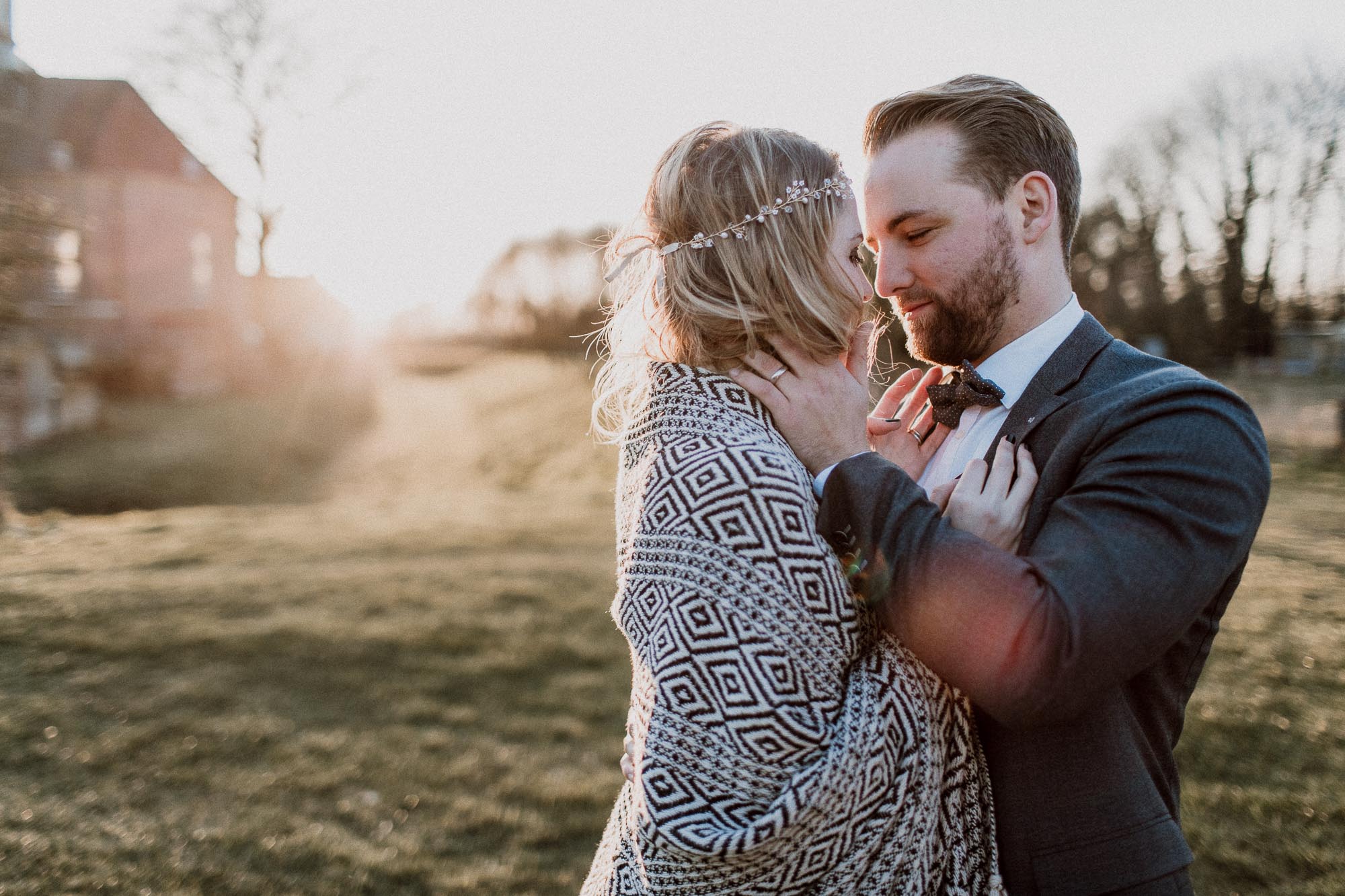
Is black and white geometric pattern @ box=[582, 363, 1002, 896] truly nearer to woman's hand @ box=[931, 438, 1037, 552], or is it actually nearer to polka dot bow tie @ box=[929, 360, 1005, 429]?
woman's hand @ box=[931, 438, 1037, 552]

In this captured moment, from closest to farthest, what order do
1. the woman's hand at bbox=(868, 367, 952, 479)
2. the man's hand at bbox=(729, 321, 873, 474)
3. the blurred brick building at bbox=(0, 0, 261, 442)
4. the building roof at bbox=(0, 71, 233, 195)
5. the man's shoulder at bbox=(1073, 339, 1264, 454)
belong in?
1. the man's shoulder at bbox=(1073, 339, 1264, 454)
2. the man's hand at bbox=(729, 321, 873, 474)
3. the woman's hand at bbox=(868, 367, 952, 479)
4. the blurred brick building at bbox=(0, 0, 261, 442)
5. the building roof at bbox=(0, 71, 233, 195)

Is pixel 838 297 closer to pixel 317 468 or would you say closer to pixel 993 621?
pixel 993 621

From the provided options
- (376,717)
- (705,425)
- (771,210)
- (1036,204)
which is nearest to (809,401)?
(705,425)

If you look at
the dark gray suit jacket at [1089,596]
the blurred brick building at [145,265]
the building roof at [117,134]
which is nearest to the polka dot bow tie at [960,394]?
the dark gray suit jacket at [1089,596]

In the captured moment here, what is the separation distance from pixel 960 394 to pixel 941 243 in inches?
14.6

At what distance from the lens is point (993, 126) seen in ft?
7.00

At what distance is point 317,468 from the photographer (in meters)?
23.5

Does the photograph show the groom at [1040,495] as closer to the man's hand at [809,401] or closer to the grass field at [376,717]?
the man's hand at [809,401]

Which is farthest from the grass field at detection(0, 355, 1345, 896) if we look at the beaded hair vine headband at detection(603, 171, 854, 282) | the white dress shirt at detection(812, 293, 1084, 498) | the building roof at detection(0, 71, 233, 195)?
the building roof at detection(0, 71, 233, 195)

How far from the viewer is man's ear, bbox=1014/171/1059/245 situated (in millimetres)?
2148

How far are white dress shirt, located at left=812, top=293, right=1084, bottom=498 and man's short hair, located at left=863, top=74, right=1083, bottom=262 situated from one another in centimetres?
32

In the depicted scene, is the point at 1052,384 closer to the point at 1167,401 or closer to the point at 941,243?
the point at 1167,401

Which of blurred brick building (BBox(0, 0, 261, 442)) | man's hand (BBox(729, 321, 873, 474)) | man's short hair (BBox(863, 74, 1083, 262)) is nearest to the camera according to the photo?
man's hand (BBox(729, 321, 873, 474))

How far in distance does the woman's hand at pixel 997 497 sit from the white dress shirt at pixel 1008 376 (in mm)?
198
